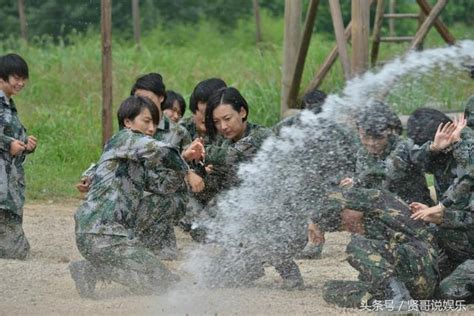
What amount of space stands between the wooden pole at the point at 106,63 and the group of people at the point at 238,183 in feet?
7.61

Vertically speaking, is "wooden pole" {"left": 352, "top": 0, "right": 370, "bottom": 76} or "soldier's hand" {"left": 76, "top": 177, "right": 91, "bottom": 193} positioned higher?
"wooden pole" {"left": 352, "top": 0, "right": 370, "bottom": 76}

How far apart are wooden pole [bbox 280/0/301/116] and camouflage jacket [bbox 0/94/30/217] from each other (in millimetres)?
3946

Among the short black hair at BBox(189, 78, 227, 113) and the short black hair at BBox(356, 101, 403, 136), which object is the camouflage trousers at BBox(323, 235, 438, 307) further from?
the short black hair at BBox(189, 78, 227, 113)

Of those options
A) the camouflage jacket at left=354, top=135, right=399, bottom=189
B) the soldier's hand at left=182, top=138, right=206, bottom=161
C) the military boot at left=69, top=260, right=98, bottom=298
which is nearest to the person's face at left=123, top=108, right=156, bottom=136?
the soldier's hand at left=182, top=138, right=206, bottom=161

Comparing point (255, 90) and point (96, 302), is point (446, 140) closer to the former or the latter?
point (96, 302)

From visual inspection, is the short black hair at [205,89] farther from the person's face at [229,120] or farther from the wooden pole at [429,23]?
the wooden pole at [429,23]

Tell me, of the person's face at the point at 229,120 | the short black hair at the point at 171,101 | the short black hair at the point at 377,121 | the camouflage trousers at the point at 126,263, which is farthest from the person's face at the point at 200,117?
the camouflage trousers at the point at 126,263

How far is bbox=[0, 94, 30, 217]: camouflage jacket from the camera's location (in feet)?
29.2

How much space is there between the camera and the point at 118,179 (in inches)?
293

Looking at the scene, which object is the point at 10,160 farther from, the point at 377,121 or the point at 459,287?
the point at 459,287

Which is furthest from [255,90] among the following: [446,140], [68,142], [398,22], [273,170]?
[398,22]

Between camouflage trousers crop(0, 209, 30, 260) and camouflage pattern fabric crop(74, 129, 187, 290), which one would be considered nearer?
camouflage pattern fabric crop(74, 129, 187, 290)

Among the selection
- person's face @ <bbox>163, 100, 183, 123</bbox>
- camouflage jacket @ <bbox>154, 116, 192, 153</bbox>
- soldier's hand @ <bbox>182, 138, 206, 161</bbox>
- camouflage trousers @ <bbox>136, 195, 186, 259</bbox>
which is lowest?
camouflage trousers @ <bbox>136, 195, 186, 259</bbox>

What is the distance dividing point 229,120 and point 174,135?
1042mm
